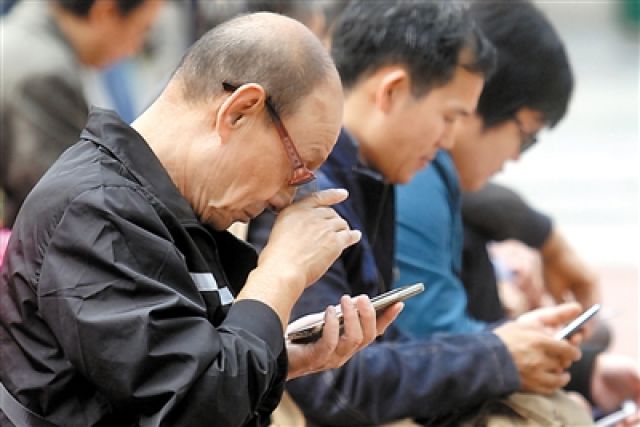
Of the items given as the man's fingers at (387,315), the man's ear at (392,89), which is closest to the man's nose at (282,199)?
the man's fingers at (387,315)

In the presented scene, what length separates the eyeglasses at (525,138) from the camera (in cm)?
345

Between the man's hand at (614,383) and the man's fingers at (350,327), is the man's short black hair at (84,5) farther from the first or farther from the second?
the man's fingers at (350,327)

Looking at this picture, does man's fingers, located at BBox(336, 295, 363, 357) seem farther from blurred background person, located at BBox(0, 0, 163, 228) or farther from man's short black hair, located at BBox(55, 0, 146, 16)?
man's short black hair, located at BBox(55, 0, 146, 16)

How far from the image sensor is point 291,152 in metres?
2.09

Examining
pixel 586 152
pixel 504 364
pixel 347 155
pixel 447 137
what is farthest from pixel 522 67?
pixel 586 152

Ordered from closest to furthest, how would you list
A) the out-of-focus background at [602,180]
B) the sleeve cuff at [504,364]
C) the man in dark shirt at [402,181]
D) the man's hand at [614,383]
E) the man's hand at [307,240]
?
the man's hand at [307,240]
the man in dark shirt at [402,181]
the sleeve cuff at [504,364]
the man's hand at [614,383]
the out-of-focus background at [602,180]

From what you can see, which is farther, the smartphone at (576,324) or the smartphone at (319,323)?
the smartphone at (576,324)

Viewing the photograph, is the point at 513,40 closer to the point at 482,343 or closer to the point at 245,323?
the point at 482,343

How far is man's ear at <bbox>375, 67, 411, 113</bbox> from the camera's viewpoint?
3.01 m

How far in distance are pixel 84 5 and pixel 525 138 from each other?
1569 millimetres

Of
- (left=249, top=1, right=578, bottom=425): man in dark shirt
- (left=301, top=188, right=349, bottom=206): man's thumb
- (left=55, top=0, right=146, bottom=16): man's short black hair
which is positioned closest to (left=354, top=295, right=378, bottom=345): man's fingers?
(left=301, top=188, right=349, bottom=206): man's thumb

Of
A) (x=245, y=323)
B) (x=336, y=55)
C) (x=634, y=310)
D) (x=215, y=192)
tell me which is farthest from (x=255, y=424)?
(x=634, y=310)

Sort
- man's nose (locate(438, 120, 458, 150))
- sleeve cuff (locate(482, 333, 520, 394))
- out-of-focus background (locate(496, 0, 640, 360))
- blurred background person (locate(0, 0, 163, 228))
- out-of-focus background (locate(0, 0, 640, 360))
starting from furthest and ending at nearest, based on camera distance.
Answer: out-of-focus background (locate(496, 0, 640, 360))
out-of-focus background (locate(0, 0, 640, 360))
blurred background person (locate(0, 0, 163, 228))
man's nose (locate(438, 120, 458, 150))
sleeve cuff (locate(482, 333, 520, 394))

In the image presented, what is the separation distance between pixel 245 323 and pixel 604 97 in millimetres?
11780
